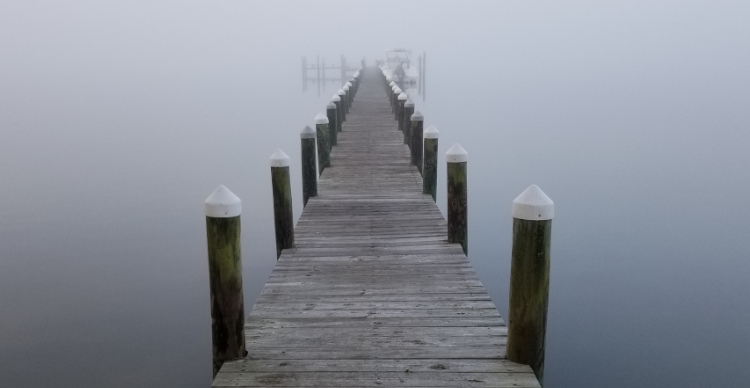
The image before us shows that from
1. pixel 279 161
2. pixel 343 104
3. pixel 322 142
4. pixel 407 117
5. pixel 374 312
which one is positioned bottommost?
pixel 374 312

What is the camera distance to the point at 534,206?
12.7 ft

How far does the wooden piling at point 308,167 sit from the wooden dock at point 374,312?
18.1 inches

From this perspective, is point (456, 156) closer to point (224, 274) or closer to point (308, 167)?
point (308, 167)

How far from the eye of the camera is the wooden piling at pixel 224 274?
13.3 ft

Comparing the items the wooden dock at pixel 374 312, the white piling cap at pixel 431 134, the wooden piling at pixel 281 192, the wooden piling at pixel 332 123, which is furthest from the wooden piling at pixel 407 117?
the wooden piling at pixel 281 192

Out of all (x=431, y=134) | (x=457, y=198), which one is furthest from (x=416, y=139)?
(x=457, y=198)

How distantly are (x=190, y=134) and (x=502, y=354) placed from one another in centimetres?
3000

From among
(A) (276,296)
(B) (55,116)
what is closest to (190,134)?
(B) (55,116)

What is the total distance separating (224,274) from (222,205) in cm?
41

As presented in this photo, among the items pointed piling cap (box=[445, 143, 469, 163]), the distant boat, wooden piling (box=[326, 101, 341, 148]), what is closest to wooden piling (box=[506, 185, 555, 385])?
pointed piling cap (box=[445, 143, 469, 163])

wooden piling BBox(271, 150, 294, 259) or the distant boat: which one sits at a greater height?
the distant boat

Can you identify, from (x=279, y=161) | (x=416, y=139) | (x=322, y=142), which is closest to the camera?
(x=279, y=161)

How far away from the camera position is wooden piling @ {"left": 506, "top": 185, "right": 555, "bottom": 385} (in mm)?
3898

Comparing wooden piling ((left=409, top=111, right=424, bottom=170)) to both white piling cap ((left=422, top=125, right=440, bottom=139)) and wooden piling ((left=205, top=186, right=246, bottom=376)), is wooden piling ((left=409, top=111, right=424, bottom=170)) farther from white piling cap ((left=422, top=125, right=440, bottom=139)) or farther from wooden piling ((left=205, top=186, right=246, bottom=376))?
wooden piling ((left=205, top=186, right=246, bottom=376))
